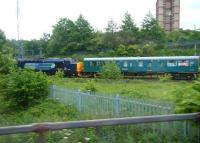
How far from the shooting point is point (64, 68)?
160ft

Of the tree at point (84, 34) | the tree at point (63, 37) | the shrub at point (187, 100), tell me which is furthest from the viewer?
the tree at point (63, 37)

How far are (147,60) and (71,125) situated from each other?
40.9m

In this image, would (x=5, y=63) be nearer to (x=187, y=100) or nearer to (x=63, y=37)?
(x=187, y=100)

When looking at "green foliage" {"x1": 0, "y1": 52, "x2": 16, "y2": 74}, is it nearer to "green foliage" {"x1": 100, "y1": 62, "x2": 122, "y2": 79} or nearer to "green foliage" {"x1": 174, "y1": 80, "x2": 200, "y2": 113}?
"green foliage" {"x1": 100, "y1": 62, "x2": 122, "y2": 79}

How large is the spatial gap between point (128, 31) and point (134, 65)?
2398 cm

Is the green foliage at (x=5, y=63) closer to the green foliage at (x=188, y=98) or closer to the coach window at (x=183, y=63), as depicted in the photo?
the coach window at (x=183, y=63)

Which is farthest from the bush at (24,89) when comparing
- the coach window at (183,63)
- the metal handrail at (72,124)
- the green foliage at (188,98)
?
the coach window at (183,63)

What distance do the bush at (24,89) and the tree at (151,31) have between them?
5217cm

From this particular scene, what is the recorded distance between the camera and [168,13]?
322ft

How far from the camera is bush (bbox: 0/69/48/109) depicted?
15695mm

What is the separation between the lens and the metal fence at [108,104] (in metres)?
9.12

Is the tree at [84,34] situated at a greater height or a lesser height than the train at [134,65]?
greater

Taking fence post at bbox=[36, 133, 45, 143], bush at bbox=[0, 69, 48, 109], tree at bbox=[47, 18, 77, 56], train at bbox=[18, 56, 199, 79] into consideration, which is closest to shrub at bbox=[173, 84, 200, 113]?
fence post at bbox=[36, 133, 45, 143]

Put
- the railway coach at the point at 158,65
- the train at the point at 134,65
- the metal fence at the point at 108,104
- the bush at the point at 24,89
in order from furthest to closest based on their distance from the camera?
1. the train at the point at 134,65
2. the railway coach at the point at 158,65
3. the bush at the point at 24,89
4. the metal fence at the point at 108,104
